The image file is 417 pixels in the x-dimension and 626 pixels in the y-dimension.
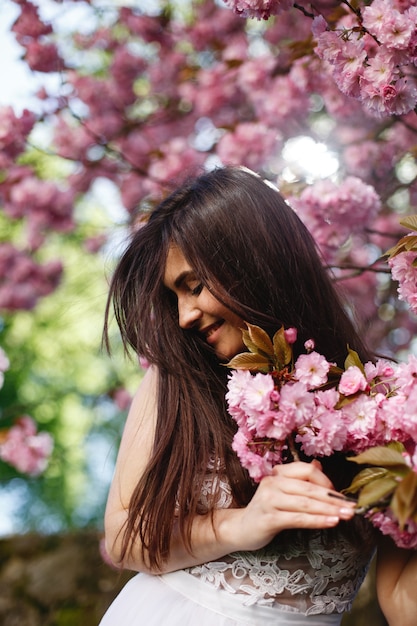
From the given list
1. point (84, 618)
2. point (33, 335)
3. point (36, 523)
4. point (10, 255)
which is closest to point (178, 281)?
point (84, 618)

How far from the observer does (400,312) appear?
11.8 feet

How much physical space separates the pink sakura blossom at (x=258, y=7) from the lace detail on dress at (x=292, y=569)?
82cm

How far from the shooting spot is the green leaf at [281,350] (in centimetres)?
98

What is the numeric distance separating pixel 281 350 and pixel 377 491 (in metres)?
0.26

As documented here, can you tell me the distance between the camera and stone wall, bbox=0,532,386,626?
3.54 meters

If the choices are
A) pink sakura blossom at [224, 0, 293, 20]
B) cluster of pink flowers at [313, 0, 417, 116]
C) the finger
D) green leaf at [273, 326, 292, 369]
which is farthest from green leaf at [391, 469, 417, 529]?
pink sakura blossom at [224, 0, 293, 20]

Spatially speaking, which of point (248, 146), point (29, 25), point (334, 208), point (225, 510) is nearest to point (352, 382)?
point (225, 510)

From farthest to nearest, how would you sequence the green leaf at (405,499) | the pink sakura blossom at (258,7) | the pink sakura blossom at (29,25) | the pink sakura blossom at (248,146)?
the pink sakura blossom at (29,25) → the pink sakura blossom at (248,146) → the pink sakura blossom at (258,7) → the green leaf at (405,499)

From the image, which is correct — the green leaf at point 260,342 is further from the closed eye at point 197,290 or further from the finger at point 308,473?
the closed eye at point 197,290

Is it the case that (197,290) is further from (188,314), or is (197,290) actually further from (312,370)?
(312,370)

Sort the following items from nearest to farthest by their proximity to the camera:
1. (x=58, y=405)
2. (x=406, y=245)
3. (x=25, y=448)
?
(x=406, y=245) < (x=25, y=448) < (x=58, y=405)

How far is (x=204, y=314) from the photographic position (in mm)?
1279

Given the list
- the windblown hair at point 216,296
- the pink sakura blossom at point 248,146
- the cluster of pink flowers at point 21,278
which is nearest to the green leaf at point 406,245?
the windblown hair at point 216,296

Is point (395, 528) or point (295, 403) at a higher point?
point (295, 403)
